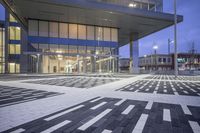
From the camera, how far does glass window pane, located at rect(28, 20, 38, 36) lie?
97.8ft

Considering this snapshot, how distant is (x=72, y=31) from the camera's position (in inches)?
1287

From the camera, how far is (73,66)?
38438mm

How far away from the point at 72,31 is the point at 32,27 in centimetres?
760

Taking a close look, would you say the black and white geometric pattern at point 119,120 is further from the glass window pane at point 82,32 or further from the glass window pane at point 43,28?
the glass window pane at point 82,32

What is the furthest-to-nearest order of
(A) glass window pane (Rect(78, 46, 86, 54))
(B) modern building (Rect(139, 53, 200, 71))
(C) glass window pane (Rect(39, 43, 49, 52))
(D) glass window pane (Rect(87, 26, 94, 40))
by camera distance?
(B) modern building (Rect(139, 53, 200, 71)), (D) glass window pane (Rect(87, 26, 94, 40)), (A) glass window pane (Rect(78, 46, 86, 54)), (C) glass window pane (Rect(39, 43, 49, 52))

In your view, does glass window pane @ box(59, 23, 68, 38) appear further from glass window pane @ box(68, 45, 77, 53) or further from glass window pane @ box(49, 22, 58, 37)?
glass window pane @ box(68, 45, 77, 53)

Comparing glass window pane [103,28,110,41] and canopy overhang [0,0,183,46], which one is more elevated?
canopy overhang [0,0,183,46]

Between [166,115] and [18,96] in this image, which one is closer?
[166,115]

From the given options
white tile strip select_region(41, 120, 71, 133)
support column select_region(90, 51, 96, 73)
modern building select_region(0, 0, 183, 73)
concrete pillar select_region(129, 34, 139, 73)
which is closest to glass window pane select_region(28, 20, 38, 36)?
modern building select_region(0, 0, 183, 73)

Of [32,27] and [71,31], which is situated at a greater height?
[32,27]

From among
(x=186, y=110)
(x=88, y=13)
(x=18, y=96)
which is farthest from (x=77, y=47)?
(x=186, y=110)

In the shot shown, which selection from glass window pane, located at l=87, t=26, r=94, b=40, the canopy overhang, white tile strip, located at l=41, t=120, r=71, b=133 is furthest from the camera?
glass window pane, located at l=87, t=26, r=94, b=40

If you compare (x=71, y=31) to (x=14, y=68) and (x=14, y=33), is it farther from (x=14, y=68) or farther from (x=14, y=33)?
(x=14, y=68)

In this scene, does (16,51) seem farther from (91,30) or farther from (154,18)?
(154,18)
